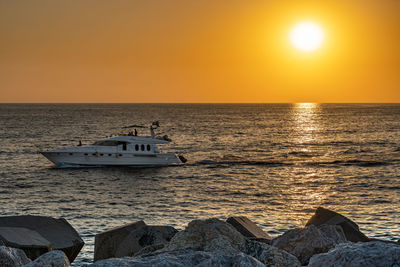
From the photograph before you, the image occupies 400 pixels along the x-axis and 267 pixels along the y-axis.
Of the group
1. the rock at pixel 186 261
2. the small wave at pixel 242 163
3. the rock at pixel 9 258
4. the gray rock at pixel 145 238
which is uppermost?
the rock at pixel 186 261

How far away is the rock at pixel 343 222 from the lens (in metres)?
13.6

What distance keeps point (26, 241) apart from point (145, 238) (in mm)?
2851

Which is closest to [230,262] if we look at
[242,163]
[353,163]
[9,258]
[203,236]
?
[203,236]

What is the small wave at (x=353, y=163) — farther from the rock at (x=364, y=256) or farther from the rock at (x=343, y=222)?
the rock at (x=364, y=256)

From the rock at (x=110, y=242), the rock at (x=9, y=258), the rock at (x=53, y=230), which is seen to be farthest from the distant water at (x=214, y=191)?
the rock at (x=9, y=258)

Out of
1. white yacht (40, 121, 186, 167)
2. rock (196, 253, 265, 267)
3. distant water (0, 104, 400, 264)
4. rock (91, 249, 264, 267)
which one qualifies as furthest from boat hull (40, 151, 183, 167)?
rock (196, 253, 265, 267)

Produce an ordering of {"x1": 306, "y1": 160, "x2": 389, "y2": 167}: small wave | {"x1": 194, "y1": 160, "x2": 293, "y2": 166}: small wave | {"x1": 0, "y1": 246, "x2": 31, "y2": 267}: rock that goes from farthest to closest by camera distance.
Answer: {"x1": 194, "y1": 160, "x2": 293, "y2": 166}: small wave
{"x1": 306, "y1": 160, "x2": 389, "y2": 167}: small wave
{"x1": 0, "y1": 246, "x2": 31, "y2": 267}: rock

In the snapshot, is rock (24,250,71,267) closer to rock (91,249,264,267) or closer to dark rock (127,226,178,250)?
rock (91,249,264,267)

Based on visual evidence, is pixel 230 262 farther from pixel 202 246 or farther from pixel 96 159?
pixel 96 159

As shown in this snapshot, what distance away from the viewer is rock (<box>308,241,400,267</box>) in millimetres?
5199

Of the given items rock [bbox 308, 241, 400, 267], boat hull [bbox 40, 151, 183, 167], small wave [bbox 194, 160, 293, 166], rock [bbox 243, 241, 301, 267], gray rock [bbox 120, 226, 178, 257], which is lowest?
small wave [bbox 194, 160, 293, 166]

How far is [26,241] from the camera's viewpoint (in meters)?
11.7

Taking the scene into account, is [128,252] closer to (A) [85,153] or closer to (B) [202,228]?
(B) [202,228]

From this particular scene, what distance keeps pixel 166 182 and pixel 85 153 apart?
420 inches
